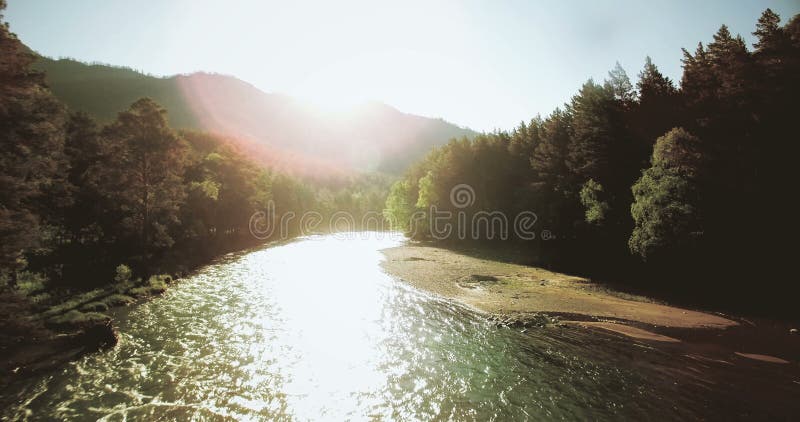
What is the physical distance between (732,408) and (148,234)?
4596 cm

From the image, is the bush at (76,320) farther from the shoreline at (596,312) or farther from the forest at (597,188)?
the shoreline at (596,312)

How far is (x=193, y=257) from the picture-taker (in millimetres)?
46312

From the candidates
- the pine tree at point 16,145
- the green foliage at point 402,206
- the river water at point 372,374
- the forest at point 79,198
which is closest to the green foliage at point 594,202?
the river water at point 372,374

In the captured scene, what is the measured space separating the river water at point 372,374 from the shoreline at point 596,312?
1948 millimetres

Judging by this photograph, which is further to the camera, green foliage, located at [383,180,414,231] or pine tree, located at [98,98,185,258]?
green foliage, located at [383,180,414,231]

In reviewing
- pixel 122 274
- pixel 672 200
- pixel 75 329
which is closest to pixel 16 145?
pixel 75 329

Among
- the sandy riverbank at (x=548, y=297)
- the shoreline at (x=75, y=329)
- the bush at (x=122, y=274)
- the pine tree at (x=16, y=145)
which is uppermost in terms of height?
the pine tree at (x=16, y=145)

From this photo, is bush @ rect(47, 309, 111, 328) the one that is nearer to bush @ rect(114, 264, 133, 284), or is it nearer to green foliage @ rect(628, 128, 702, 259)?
bush @ rect(114, 264, 133, 284)

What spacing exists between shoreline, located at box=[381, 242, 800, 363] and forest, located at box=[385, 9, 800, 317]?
4.77 meters

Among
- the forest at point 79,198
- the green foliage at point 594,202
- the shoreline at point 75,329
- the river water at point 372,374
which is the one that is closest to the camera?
the river water at point 372,374

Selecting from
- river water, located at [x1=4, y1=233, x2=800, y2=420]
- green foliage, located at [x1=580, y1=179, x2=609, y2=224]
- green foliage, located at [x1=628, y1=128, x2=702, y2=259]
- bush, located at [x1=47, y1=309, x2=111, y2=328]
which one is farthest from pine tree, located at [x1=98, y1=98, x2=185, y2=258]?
green foliage, located at [x1=628, y1=128, x2=702, y2=259]

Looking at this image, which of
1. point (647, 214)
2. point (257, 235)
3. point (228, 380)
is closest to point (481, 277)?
point (647, 214)

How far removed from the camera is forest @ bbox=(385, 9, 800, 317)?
83.0 feet

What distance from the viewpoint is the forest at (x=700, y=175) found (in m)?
25.3
